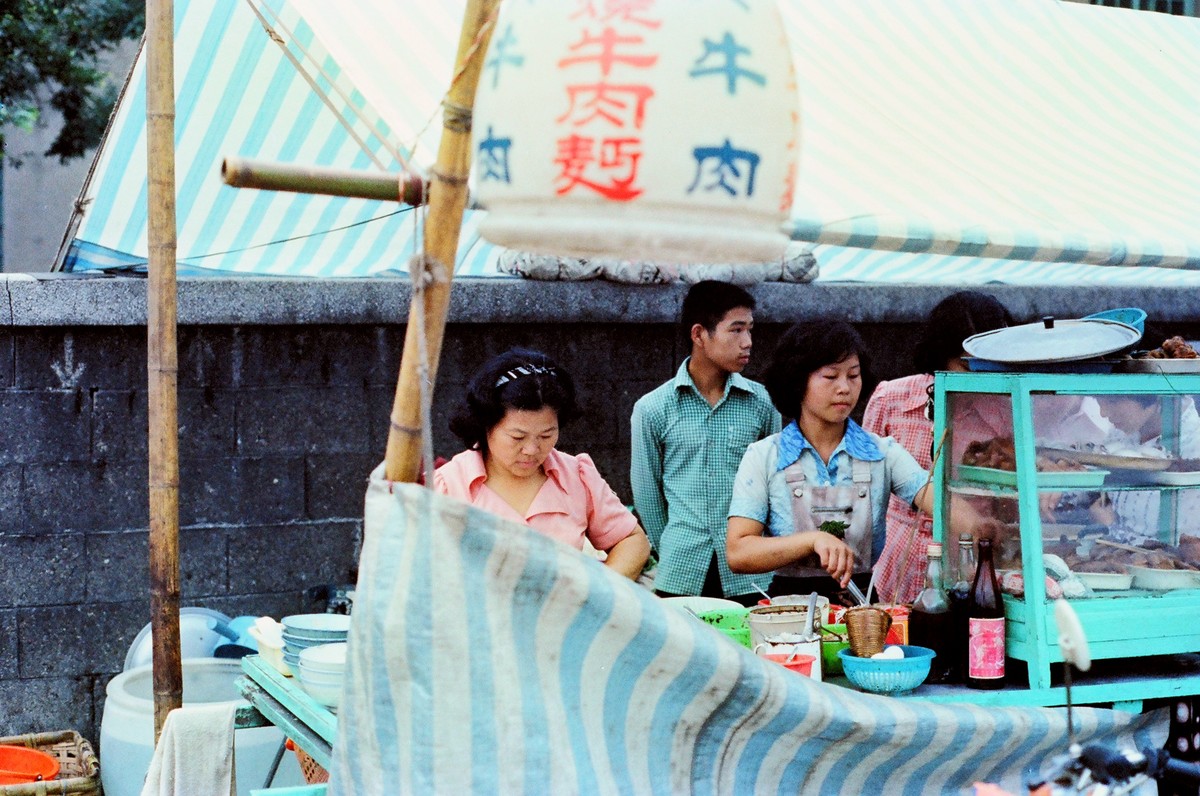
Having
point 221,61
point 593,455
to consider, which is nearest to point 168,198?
point 221,61

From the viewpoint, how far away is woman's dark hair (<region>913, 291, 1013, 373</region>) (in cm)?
445

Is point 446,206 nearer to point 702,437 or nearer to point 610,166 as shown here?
point 610,166

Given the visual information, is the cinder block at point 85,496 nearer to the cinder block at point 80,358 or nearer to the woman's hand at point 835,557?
the cinder block at point 80,358

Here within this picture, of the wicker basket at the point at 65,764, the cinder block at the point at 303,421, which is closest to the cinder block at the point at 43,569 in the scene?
the wicker basket at the point at 65,764

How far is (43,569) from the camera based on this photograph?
525 centimetres

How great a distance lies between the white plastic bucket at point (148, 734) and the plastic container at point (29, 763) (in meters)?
0.18

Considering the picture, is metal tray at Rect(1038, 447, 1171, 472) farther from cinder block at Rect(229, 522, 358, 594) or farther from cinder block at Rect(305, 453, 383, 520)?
cinder block at Rect(229, 522, 358, 594)

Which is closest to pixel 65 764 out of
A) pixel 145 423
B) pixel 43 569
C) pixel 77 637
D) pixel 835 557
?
pixel 77 637

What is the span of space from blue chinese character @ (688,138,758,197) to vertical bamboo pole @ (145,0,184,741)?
224 centimetres

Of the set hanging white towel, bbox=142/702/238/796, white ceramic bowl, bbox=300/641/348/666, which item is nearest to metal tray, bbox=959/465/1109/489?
white ceramic bowl, bbox=300/641/348/666

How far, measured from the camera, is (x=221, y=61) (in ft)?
16.3

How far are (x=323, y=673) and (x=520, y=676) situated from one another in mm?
1095

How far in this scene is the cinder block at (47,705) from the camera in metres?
5.23

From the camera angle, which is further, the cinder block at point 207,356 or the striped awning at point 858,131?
the cinder block at point 207,356
